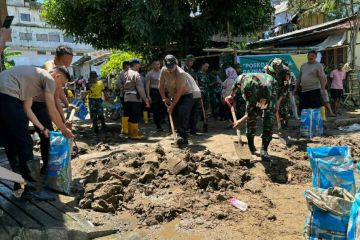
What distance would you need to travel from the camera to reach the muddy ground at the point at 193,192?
401 centimetres

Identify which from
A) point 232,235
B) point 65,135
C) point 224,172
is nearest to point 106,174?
point 65,135

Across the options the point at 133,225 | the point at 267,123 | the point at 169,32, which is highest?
the point at 169,32

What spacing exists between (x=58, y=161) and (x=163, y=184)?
1287mm

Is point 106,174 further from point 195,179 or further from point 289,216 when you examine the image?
point 289,216

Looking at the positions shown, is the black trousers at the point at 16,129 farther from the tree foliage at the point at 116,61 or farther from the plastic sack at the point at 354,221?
the tree foliage at the point at 116,61

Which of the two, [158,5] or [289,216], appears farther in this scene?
[158,5]

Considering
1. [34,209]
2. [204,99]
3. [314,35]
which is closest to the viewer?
[34,209]

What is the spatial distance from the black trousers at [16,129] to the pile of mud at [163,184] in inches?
29.6

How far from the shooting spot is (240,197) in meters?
4.73

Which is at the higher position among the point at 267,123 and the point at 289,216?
the point at 267,123

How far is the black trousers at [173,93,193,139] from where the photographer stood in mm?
7379

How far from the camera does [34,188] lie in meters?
4.43

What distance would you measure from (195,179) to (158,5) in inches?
269

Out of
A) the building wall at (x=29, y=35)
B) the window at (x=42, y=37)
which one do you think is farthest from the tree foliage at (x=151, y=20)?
the window at (x=42, y=37)
